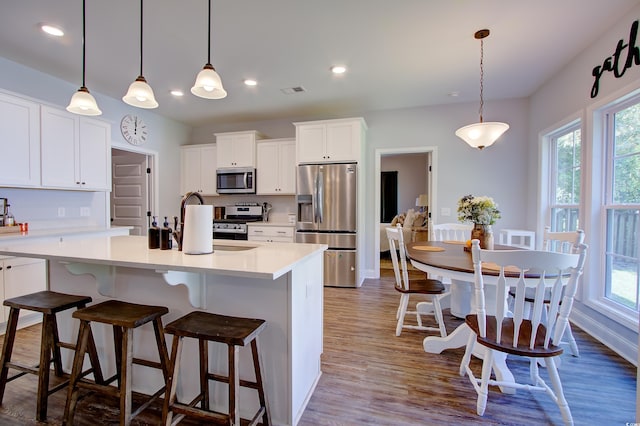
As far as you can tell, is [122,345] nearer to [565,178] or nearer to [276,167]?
[276,167]

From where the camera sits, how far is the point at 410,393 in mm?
1855

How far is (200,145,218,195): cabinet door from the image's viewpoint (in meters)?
5.11

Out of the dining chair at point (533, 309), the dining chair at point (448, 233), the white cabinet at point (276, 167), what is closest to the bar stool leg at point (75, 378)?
the dining chair at point (533, 309)

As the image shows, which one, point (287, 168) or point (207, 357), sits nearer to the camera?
point (207, 357)

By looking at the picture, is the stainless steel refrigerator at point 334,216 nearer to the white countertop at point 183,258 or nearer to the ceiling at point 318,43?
the ceiling at point 318,43

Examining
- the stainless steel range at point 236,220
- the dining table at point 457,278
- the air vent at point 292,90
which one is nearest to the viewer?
the dining table at point 457,278

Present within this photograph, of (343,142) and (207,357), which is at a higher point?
(343,142)

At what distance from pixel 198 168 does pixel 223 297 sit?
13.4ft

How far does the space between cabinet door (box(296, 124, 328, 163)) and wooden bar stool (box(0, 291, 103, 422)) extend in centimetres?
313

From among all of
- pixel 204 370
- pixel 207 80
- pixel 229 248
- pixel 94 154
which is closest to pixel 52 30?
pixel 94 154

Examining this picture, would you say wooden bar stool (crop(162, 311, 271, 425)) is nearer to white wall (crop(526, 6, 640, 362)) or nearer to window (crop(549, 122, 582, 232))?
white wall (crop(526, 6, 640, 362))

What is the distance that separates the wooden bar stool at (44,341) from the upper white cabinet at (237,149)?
10.7 feet

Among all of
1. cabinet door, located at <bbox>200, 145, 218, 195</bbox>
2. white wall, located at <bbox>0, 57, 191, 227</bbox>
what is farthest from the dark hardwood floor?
cabinet door, located at <bbox>200, 145, 218, 195</bbox>

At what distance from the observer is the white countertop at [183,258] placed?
129 centimetres
